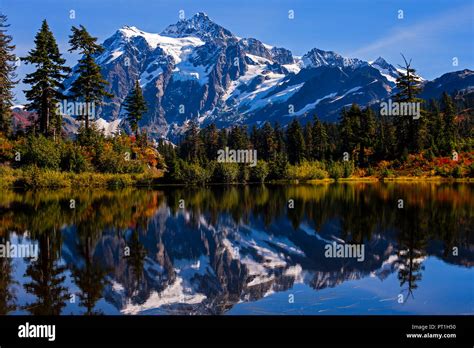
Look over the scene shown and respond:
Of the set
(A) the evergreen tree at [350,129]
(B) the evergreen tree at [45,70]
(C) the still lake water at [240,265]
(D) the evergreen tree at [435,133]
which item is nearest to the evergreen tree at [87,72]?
(B) the evergreen tree at [45,70]

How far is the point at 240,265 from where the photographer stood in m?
17.1

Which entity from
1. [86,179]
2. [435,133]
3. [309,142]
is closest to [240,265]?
[86,179]

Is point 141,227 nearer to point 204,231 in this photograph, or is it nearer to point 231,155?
point 204,231

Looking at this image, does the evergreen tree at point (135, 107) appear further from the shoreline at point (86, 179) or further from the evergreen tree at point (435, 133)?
the evergreen tree at point (435, 133)

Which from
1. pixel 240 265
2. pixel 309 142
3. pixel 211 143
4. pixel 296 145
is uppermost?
pixel 211 143

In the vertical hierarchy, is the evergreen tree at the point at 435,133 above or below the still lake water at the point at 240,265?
above

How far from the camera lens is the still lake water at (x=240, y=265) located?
12508mm

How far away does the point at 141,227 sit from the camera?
84.4 feet

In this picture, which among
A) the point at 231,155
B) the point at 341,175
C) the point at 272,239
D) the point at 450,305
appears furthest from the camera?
the point at 231,155

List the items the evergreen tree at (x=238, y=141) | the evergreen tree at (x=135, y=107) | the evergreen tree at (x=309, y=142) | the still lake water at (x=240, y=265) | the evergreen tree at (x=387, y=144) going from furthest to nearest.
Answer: the evergreen tree at (x=309, y=142) → the evergreen tree at (x=238, y=141) → the evergreen tree at (x=387, y=144) → the evergreen tree at (x=135, y=107) → the still lake water at (x=240, y=265)

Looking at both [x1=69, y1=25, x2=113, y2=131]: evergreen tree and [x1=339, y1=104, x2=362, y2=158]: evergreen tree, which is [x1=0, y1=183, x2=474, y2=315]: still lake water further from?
[x1=339, y1=104, x2=362, y2=158]: evergreen tree

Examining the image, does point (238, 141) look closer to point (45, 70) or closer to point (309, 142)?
point (309, 142)
